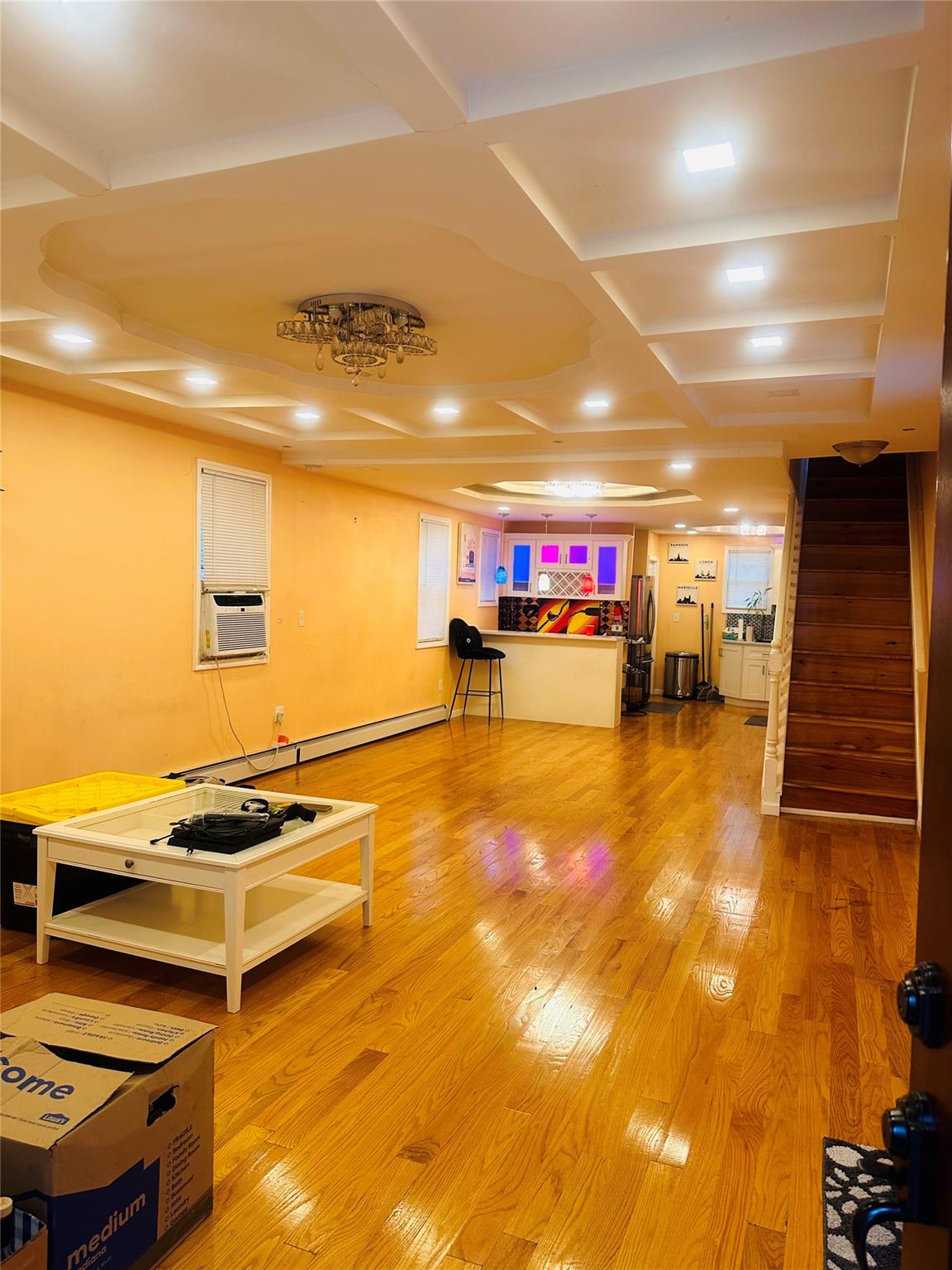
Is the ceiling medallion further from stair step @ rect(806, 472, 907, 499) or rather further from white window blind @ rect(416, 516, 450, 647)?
stair step @ rect(806, 472, 907, 499)

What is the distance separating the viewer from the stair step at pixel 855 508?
7492 millimetres

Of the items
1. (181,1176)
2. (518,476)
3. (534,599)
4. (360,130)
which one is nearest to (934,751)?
(360,130)

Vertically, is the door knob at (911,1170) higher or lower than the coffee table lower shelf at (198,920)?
higher

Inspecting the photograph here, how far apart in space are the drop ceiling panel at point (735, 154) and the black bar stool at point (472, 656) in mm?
6984

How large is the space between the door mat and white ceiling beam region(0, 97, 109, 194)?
9.99ft

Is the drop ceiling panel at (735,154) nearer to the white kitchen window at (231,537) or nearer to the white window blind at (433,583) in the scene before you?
the white kitchen window at (231,537)

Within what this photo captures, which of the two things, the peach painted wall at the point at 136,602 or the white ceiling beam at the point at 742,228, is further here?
the peach painted wall at the point at 136,602

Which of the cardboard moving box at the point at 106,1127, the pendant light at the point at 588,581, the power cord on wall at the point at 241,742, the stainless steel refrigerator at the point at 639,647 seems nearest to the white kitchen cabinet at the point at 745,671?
the stainless steel refrigerator at the point at 639,647

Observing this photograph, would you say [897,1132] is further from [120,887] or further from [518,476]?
[518,476]

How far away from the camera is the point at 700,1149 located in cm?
222

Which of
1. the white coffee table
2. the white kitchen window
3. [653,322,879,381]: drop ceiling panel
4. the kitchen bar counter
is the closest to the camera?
the white coffee table

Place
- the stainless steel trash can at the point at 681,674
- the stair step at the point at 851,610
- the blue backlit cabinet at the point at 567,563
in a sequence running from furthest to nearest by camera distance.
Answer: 1. the stainless steel trash can at the point at 681,674
2. the blue backlit cabinet at the point at 567,563
3. the stair step at the point at 851,610

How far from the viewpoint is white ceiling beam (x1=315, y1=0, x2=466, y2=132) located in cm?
142

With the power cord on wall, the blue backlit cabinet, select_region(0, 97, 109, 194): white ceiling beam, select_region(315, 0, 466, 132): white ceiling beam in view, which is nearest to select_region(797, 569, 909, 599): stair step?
the blue backlit cabinet
